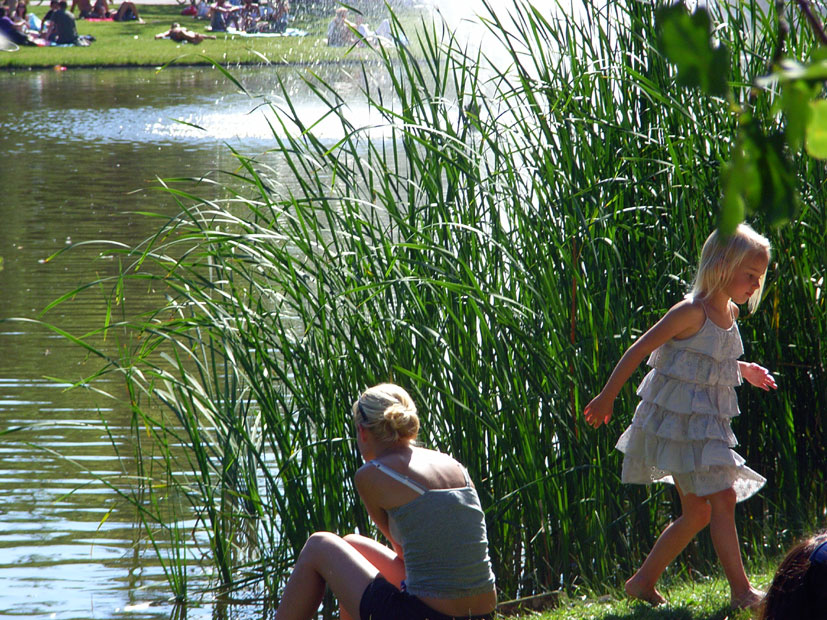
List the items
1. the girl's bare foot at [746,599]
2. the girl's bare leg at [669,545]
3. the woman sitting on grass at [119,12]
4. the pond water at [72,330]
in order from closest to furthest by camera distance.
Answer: the girl's bare foot at [746,599] < the girl's bare leg at [669,545] < the pond water at [72,330] < the woman sitting on grass at [119,12]

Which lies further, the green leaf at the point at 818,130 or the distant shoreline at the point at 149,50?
the distant shoreline at the point at 149,50

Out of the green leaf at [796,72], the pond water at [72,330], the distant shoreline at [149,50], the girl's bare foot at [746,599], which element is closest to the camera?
the green leaf at [796,72]

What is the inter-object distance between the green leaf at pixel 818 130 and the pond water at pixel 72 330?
2837mm

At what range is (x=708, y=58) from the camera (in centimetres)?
61

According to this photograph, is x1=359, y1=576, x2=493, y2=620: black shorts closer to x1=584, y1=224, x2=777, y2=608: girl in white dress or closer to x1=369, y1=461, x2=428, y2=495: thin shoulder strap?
x1=369, y1=461, x2=428, y2=495: thin shoulder strap

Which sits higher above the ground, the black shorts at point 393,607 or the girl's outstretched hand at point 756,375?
the girl's outstretched hand at point 756,375

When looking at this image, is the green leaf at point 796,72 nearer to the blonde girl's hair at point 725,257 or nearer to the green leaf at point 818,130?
the green leaf at point 818,130

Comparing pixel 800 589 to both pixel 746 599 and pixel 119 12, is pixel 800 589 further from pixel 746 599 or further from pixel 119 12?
pixel 119 12

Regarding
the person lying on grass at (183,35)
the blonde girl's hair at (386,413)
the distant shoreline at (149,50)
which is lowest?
the blonde girl's hair at (386,413)

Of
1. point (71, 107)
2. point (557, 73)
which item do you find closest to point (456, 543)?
point (557, 73)

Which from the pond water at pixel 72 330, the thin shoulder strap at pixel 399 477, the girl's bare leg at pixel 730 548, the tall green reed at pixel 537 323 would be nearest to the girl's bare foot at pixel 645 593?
the girl's bare leg at pixel 730 548

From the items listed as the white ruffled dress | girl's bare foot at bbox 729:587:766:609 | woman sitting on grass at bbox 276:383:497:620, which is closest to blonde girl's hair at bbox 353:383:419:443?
woman sitting on grass at bbox 276:383:497:620

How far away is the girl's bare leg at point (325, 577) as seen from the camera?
290 centimetres

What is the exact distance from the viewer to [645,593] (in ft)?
9.16
